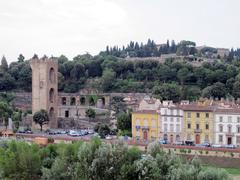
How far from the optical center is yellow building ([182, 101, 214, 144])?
149 feet

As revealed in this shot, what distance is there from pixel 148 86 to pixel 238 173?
40.5 m

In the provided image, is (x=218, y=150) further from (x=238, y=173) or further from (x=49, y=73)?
(x=49, y=73)

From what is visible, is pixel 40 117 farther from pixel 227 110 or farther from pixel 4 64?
pixel 4 64

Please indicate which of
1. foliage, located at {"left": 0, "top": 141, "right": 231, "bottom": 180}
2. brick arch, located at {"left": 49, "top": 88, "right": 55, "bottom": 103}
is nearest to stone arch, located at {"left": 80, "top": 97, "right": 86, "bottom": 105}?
brick arch, located at {"left": 49, "top": 88, "right": 55, "bottom": 103}

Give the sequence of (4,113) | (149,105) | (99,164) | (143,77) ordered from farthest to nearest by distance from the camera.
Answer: (143,77) → (4,113) → (149,105) → (99,164)

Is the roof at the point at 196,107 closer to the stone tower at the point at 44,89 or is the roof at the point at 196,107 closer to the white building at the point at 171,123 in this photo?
the white building at the point at 171,123

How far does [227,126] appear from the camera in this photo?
147 ft

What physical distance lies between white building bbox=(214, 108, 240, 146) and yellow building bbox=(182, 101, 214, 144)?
481 millimetres

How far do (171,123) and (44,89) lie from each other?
20.2 metres

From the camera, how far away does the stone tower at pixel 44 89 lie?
Answer: 61688 mm

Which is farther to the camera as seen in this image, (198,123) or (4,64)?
(4,64)

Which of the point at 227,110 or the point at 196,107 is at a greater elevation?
the point at 196,107

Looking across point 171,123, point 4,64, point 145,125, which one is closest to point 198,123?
point 171,123

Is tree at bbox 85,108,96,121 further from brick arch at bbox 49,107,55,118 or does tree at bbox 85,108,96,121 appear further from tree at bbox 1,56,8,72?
tree at bbox 1,56,8,72
